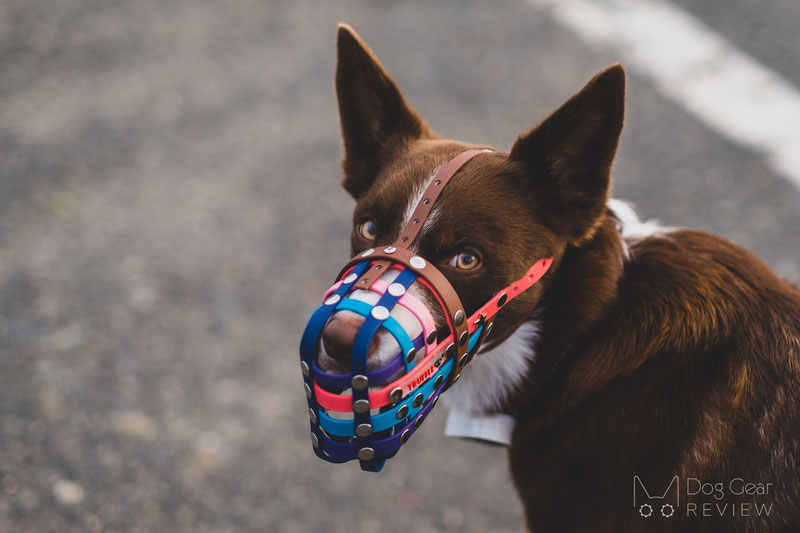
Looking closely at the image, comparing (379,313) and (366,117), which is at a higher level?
(366,117)

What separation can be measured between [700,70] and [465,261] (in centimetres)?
437

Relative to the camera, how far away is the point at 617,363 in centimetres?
192

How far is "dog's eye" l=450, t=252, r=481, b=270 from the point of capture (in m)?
1.84

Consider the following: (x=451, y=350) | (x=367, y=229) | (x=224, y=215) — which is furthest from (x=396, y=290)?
(x=224, y=215)

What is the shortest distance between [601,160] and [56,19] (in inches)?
230

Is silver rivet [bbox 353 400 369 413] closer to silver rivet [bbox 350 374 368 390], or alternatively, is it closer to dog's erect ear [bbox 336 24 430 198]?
silver rivet [bbox 350 374 368 390]

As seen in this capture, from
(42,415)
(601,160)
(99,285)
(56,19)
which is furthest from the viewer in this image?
(56,19)

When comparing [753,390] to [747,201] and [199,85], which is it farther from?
[199,85]

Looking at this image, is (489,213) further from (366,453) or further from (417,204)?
(366,453)

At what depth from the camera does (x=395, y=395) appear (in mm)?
1664

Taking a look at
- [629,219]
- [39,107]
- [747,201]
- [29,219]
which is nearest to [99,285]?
[29,219]

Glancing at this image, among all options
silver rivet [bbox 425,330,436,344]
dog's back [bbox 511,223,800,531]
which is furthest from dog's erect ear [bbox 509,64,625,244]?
silver rivet [bbox 425,330,436,344]

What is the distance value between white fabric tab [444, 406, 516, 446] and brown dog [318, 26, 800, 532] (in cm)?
4

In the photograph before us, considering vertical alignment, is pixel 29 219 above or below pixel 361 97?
below
